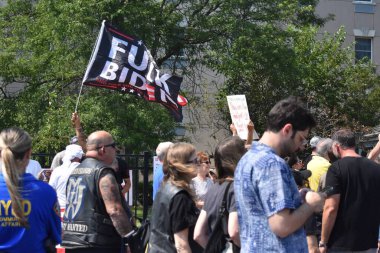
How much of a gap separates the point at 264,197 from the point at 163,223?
171 centimetres

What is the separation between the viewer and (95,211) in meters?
5.71

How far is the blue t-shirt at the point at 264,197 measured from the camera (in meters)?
3.71

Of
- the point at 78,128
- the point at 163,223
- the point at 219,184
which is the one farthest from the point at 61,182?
the point at 219,184

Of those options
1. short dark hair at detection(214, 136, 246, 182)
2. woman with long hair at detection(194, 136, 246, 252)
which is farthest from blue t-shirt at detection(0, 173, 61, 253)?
short dark hair at detection(214, 136, 246, 182)

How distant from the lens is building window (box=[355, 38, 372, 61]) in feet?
111

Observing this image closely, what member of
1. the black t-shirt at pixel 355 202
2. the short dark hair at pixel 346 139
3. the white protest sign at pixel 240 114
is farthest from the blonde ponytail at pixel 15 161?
the white protest sign at pixel 240 114

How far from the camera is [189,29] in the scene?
19.4 m

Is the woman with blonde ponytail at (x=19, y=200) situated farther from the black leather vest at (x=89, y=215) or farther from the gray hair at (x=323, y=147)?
the gray hair at (x=323, y=147)

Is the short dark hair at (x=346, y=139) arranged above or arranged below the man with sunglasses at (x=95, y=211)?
above

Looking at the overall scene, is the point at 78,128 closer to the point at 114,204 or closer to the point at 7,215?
the point at 114,204

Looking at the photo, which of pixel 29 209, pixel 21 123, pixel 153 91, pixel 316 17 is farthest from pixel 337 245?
pixel 316 17

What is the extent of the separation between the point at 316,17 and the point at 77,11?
1674cm

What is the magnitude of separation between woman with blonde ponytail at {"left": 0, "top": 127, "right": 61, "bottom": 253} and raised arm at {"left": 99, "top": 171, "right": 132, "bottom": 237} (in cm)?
111

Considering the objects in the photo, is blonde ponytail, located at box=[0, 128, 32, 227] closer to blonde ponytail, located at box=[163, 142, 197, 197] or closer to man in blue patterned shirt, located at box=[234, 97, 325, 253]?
blonde ponytail, located at box=[163, 142, 197, 197]
